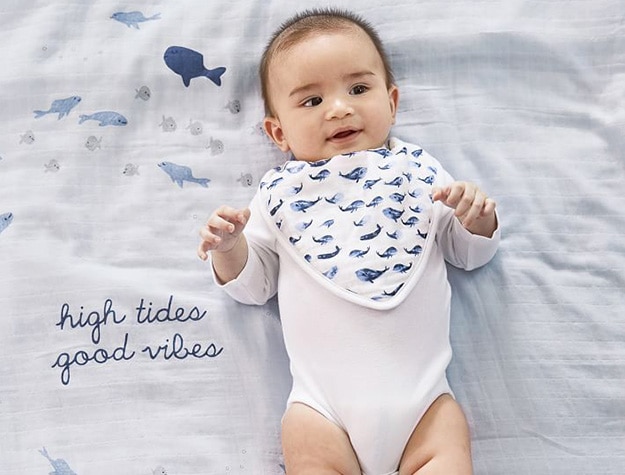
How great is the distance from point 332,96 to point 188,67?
0.96 ft

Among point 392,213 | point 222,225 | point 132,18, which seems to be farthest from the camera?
point 132,18

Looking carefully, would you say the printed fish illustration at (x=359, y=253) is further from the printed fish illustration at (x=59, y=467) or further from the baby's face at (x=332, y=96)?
the printed fish illustration at (x=59, y=467)

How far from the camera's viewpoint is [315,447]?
1212 millimetres

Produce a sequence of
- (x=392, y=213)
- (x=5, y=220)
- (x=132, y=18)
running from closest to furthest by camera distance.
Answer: (x=392, y=213) < (x=5, y=220) < (x=132, y=18)

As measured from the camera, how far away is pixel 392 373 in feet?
4.01

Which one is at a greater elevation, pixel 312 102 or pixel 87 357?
pixel 312 102

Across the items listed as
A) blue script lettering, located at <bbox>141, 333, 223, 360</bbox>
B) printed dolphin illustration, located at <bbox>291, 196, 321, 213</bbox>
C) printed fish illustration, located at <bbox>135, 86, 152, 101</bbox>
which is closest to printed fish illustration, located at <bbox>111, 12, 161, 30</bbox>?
printed fish illustration, located at <bbox>135, 86, 152, 101</bbox>

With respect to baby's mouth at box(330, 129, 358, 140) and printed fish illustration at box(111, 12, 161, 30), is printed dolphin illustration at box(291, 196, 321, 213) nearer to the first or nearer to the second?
baby's mouth at box(330, 129, 358, 140)

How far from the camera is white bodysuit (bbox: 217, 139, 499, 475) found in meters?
1.22

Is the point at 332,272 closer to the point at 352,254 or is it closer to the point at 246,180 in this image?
the point at 352,254

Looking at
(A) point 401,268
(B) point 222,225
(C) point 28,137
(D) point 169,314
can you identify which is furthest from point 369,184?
(C) point 28,137

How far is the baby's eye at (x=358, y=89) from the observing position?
53.5 inches

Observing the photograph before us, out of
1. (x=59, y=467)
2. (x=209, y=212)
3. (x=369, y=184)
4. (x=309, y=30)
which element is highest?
(x=309, y=30)

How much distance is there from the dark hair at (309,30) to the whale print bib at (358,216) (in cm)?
17
